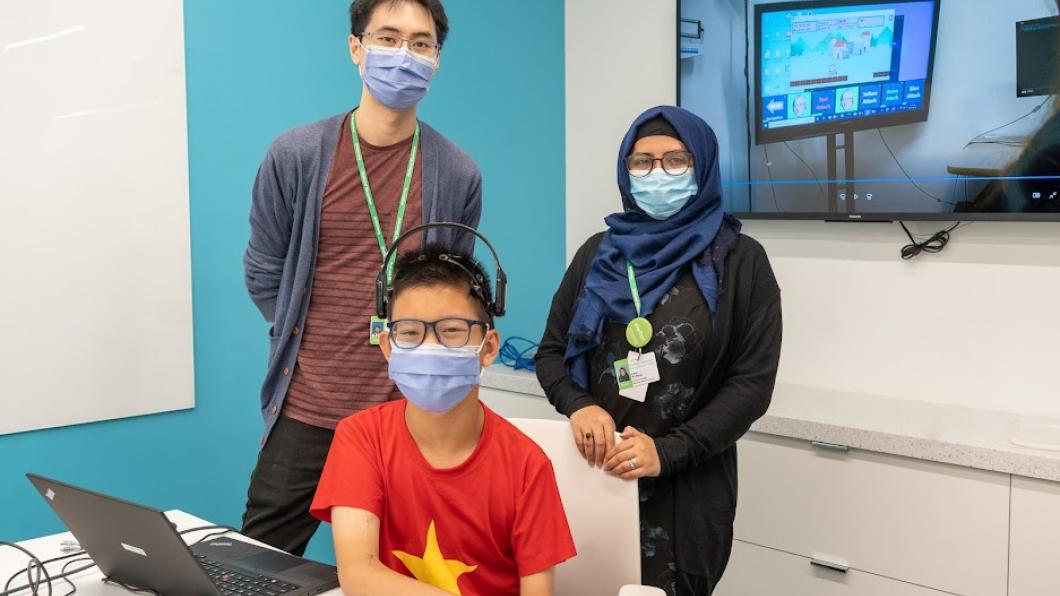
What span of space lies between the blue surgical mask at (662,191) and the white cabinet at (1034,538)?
3.90 ft

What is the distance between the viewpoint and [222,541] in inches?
65.0

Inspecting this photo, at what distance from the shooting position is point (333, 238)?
2.04 m

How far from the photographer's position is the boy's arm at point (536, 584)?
1485mm

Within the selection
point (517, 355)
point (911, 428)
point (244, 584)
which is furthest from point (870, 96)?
point (244, 584)

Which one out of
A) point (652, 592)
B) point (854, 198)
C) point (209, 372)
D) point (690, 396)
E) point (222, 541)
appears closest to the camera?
point (652, 592)

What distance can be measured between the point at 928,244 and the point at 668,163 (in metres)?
1.31

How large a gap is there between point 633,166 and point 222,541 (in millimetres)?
1125

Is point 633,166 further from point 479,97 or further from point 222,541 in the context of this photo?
point 479,97

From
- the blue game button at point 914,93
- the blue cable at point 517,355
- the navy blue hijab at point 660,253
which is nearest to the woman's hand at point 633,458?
the navy blue hijab at point 660,253

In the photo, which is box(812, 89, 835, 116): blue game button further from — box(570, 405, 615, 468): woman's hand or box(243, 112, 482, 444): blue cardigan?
box(570, 405, 615, 468): woman's hand

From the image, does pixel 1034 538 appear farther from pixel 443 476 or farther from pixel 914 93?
pixel 443 476

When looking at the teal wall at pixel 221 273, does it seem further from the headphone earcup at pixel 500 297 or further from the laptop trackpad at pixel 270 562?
the headphone earcup at pixel 500 297

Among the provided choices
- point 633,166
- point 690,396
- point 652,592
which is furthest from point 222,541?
point 633,166

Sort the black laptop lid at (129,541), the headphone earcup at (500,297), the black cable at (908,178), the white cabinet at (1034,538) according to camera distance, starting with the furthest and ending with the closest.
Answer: the black cable at (908,178) < the white cabinet at (1034,538) < the headphone earcup at (500,297) < the black laptop lid at (129,541)
